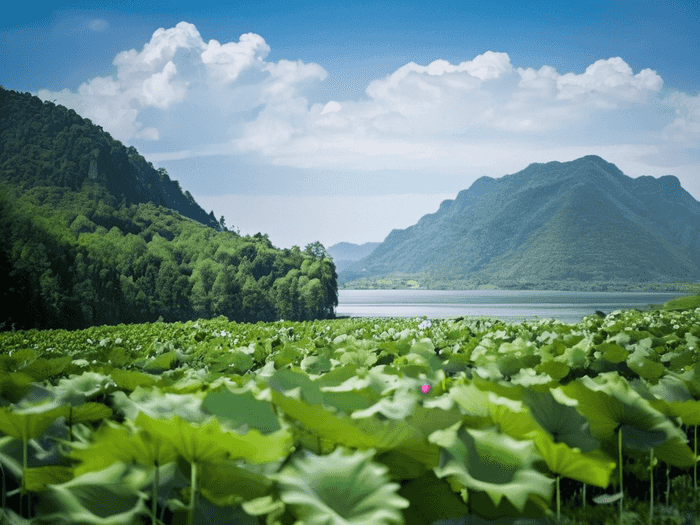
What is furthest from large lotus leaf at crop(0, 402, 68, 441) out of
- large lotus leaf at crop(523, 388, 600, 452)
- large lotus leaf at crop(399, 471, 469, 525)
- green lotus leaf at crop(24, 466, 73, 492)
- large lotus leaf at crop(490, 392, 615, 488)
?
large lotus leaf at crop(523, 388, 600, 452)

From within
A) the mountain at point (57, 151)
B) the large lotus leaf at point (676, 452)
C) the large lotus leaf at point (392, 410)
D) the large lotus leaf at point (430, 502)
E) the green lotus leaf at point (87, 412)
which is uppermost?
the mountain at point (57, 151)

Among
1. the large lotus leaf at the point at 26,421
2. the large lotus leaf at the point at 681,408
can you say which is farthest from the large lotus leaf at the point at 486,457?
the large lotus leaf at the point at 26,421

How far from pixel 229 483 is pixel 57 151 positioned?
4013 inches

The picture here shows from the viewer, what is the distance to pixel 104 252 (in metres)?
61.3

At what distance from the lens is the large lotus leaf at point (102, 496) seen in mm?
961

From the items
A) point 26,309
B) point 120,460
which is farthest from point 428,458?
point 26,309

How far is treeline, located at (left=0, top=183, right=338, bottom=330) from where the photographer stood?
1858 inches

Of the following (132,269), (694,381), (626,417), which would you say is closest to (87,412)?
(626,417)

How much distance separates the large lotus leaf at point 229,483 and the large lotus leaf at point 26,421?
1.43 ft

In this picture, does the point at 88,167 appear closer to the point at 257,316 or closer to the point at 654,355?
the point at 257,316

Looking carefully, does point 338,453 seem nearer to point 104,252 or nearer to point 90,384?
point 90,384

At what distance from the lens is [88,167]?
93.6m

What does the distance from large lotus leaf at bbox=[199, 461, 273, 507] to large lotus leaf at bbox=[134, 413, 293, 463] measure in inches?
0.9

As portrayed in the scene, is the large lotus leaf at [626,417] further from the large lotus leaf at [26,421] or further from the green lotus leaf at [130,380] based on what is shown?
the green lotus leaf at [130,380]
